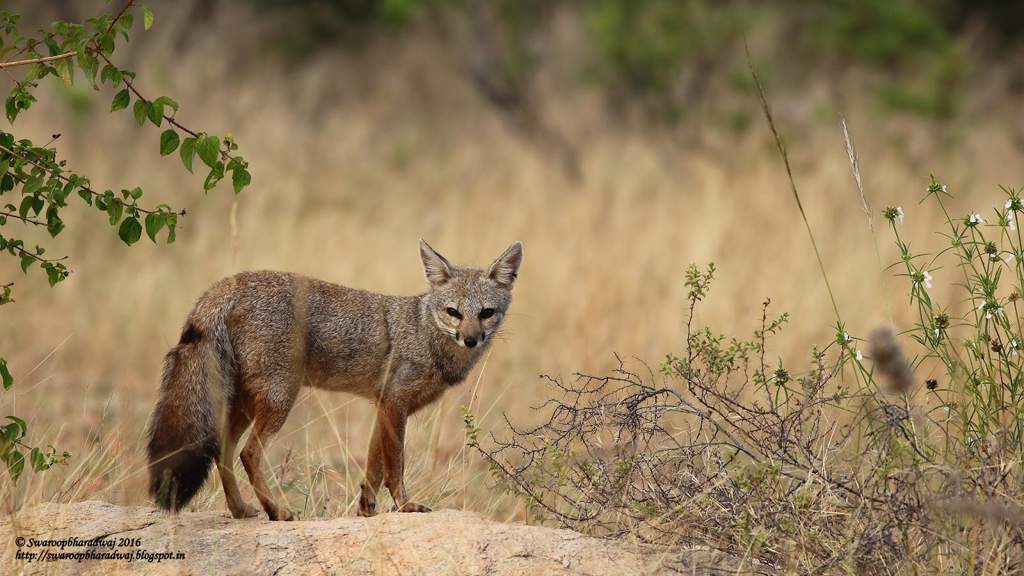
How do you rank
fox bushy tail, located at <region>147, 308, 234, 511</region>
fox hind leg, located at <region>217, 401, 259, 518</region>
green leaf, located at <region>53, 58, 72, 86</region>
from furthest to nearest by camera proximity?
fox hind leg, located at <region>217, 401, 259, 518</region> → fox bushy tail, located at <region>147, 308, 234, 511</region> → green leaf, located at <region>53, 58, 72, 86</region>

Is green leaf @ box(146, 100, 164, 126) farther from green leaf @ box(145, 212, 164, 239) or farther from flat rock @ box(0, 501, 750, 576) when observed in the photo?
flat rock @ box(0, 501, 750, 576)

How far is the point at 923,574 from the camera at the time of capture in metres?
3.80

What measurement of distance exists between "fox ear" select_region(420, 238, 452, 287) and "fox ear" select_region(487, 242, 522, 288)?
0.20 meters

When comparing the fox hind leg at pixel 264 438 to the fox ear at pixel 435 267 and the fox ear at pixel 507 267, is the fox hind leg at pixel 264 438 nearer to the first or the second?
the fox ear at pixel 435 267

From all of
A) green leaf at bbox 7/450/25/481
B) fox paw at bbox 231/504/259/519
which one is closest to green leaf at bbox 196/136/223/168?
green leaf at bbox 7/450/25/481

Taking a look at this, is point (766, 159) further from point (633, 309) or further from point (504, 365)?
Result: point (504, 365)

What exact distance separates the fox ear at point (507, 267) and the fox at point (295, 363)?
0.02 metres

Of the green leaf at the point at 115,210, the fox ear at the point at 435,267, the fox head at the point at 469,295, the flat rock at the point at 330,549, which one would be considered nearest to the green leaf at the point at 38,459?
the flat rock at the point at 330,549

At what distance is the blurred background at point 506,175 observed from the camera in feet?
27.6

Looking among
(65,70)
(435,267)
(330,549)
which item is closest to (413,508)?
(330,549)

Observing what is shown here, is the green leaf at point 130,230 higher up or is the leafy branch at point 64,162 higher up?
the leafy branch at point 64,162

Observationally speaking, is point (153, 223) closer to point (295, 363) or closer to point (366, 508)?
point (295, 363)

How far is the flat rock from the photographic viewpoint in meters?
3.94

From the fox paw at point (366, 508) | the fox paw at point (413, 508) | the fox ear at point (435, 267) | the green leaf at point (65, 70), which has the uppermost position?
the fox ear at point (435, 267)
